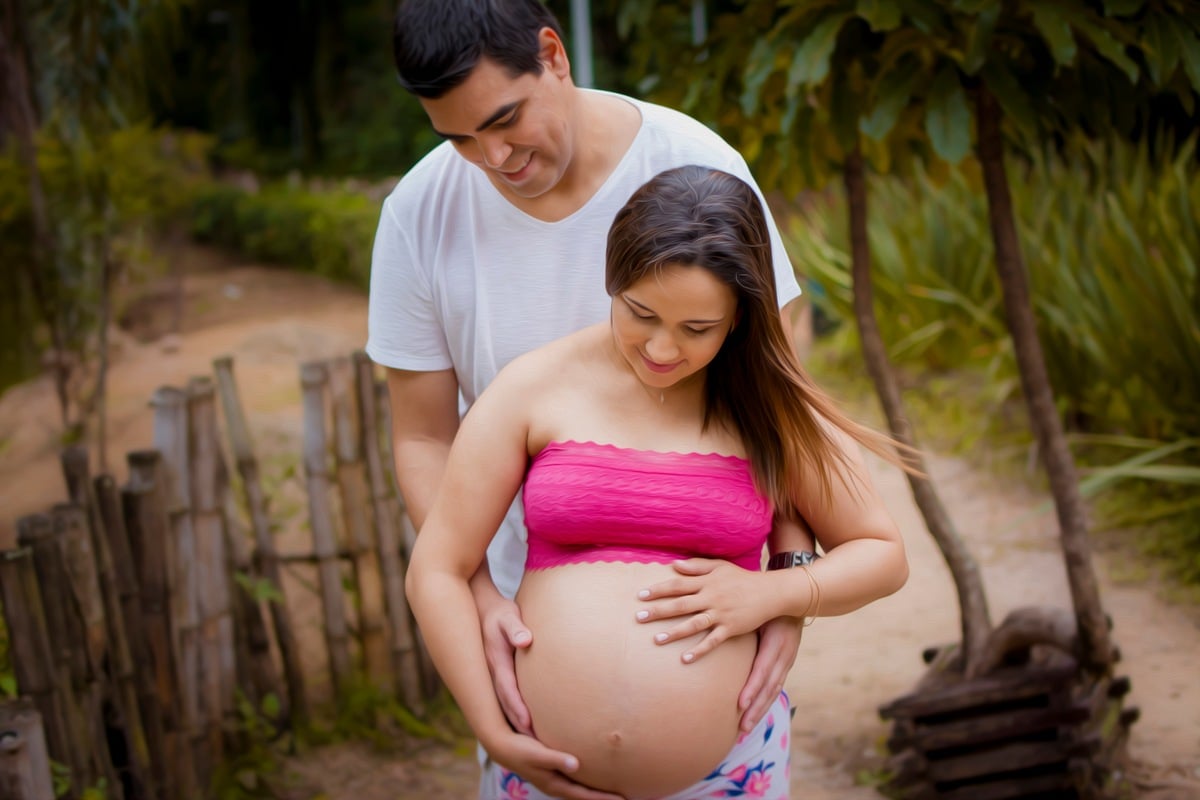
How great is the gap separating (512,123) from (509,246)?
0.71 ft

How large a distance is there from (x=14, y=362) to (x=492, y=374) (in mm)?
8776

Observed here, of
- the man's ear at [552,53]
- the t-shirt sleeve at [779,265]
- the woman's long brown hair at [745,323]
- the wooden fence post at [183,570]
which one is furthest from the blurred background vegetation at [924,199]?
the wooden fence post at [183,570]

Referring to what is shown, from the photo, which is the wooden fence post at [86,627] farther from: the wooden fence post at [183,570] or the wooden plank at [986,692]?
the wooden plank at [986,692]

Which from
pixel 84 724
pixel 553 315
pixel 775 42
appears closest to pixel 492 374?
pixel 553 315

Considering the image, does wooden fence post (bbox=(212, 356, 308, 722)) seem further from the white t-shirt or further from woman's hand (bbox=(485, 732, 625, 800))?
woman's hand (bbox=(485, 732, 625, 800))

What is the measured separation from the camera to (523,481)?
1.78 metres

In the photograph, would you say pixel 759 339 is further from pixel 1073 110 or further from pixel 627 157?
pixel 1073 110

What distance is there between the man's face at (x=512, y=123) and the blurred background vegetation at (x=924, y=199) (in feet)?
3.28

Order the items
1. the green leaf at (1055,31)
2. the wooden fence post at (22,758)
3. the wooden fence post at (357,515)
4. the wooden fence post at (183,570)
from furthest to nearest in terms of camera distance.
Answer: the wooden fence post at (357,515)
the wooden fence post at (183,570)
the green leaf at (1055,31)
the wooden fence post at (22,758)

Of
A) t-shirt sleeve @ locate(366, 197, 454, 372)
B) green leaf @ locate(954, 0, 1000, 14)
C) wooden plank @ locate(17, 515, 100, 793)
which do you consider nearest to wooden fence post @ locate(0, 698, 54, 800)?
wooden plank @ locate(17, 515, 100, 793)

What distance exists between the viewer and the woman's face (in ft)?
5.20

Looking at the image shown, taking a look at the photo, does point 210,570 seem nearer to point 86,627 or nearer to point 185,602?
point 185,602

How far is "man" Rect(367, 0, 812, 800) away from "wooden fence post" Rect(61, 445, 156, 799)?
1571mm

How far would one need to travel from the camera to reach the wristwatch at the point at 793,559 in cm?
178
